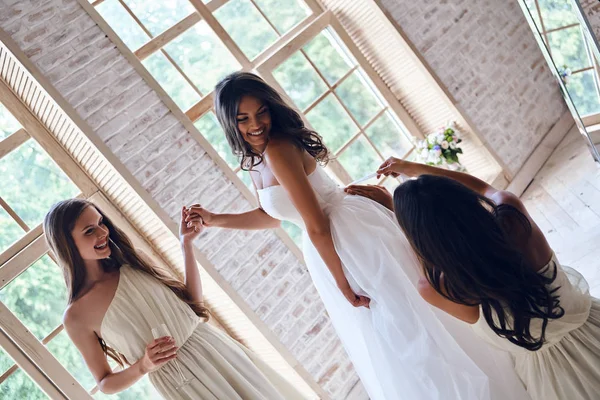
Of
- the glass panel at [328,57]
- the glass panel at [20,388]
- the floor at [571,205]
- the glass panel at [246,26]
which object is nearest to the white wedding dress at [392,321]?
the floor at [571,205]

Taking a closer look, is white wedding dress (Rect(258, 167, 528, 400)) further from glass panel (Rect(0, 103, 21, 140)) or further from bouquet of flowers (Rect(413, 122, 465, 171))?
bouquet of flowers (Rect(413, 122, 465, 171))

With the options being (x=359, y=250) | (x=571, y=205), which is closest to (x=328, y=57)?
(x=571, y=205)

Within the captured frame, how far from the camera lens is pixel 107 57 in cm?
350

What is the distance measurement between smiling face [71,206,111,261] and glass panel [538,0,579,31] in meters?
2.60

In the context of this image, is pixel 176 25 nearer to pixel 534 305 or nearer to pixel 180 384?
pixel 180 384

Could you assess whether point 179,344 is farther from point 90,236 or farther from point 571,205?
point 571,205

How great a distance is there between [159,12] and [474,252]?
288 centimetres

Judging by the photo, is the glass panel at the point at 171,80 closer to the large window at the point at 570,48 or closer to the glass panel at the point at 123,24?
the glass panel at the point at 123,24

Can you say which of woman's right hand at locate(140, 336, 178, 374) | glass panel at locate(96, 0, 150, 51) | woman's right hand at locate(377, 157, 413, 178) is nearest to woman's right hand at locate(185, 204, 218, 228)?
woman's right hand at locate(140, 336, 178, 374)

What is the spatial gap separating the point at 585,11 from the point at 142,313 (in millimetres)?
2458

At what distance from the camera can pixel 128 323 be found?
251 centimetres

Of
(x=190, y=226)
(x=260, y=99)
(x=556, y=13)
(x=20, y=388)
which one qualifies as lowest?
(x=556, y=13)

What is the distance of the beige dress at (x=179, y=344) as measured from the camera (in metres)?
2.52

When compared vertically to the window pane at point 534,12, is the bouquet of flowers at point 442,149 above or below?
below
